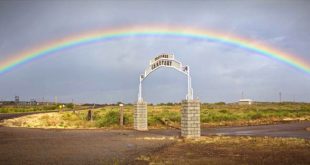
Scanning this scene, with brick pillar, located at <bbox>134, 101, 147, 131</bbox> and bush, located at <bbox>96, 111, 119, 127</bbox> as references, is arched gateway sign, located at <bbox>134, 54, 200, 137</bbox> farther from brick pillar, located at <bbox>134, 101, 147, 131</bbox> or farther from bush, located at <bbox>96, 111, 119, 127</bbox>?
bush, located at <bbox>96, 111, 119, 127</bbox>

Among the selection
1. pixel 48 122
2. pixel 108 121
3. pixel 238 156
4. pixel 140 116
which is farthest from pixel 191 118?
pixel 48 122

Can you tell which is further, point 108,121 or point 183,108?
point 108,121

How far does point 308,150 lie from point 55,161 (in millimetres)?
10909

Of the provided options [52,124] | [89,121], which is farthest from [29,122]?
[89,121]

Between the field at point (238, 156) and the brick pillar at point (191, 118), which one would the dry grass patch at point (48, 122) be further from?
the field at point (238, 156)

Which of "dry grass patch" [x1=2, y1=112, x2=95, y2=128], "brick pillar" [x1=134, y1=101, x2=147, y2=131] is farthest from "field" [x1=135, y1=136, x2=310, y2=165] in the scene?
"dry grass patch" [x1=2, y1=112, x2=95, y2=128]

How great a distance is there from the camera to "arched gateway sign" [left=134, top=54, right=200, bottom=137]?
75.0ft

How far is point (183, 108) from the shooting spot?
23.3 m

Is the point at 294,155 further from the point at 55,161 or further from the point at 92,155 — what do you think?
the point at 55,161

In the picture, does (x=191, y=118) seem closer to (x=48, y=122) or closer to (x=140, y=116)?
(x=140, y=116)

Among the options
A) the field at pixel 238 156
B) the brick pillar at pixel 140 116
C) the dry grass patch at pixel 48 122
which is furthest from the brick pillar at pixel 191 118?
the dry grass patch at pixel 48 122

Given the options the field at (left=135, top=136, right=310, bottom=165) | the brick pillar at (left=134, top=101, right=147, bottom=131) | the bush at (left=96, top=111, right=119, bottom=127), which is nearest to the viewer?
the field at (left=135, top=136, right=310, bottom=165)

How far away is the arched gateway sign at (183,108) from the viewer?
22859 mm

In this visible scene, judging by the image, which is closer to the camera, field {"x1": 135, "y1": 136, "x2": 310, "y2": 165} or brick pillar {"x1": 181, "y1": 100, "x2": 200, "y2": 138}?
field {"x1": 135, "y1": 136, "x2": 310, "y2": 165}
